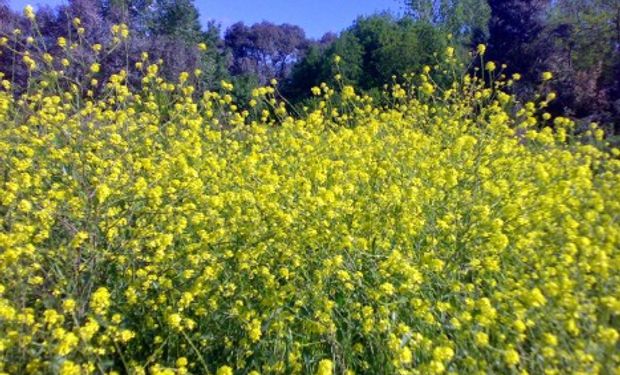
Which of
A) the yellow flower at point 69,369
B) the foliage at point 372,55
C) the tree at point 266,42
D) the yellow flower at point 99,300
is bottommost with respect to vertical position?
the yellow flower at point 69,369

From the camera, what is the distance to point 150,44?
11.2 m

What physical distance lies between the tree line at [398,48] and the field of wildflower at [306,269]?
5.96 meters

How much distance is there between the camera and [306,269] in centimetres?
244

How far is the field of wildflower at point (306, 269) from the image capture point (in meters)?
2.01

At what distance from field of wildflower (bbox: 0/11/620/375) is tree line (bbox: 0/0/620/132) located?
596 cm

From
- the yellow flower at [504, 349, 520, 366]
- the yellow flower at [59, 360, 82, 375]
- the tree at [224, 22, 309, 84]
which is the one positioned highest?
the tree at [224, 22, 309, 84]

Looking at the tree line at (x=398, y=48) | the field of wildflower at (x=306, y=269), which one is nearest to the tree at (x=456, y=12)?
the tree line at (x=398, y=48)

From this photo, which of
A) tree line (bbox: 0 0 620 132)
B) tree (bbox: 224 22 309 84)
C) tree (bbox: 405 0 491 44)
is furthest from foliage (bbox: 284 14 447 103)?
tree (bbox: 224 22 309 84)

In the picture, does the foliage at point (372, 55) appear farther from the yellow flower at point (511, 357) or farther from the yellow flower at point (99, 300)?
the yellow flower at point (511, 357)

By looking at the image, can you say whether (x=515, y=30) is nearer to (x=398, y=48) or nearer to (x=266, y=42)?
(x=398, y=48)

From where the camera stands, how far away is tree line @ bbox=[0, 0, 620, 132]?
1077 cm

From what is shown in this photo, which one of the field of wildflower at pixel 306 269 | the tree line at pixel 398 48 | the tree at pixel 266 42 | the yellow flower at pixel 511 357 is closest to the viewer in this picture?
the yellow flower at pixel 511 357

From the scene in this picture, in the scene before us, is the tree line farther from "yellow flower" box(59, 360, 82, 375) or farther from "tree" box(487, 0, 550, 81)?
"yellow flower" box(59, 360, 82, 375)

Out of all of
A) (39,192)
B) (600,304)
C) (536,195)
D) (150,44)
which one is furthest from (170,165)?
(150,44)
